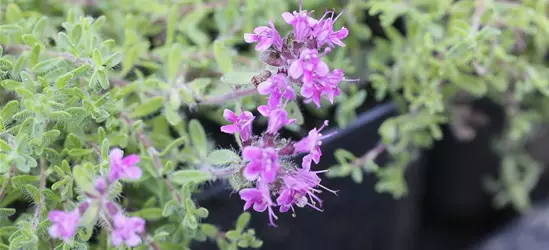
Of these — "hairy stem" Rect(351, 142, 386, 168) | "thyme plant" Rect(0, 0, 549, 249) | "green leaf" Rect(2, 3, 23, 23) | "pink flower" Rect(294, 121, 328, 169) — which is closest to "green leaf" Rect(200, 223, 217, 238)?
"thyme plant" Rect(0, 0, 549, 249)

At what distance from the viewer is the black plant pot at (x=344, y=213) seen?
107cm

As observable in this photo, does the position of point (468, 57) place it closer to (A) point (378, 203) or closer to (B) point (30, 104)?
(A) point (378, 203)

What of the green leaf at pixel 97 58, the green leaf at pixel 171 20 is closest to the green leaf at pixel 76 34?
the green leaf at pixel 97 58

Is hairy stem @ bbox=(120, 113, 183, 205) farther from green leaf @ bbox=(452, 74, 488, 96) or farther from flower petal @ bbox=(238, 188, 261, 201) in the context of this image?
green leaf @ bbox=(452, 74, 488, 96)

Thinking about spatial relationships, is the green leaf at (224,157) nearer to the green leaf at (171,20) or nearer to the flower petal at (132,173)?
the flower petal at (132,173)

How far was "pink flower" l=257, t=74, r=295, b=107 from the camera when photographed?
2.41ft

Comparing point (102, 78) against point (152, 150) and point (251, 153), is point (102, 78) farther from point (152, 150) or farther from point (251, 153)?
point (251, 153)

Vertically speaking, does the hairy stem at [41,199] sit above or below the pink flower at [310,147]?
below

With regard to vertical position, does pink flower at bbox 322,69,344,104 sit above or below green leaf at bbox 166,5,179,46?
above

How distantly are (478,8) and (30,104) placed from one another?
79 cm

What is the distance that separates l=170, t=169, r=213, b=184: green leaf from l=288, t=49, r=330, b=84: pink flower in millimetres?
214

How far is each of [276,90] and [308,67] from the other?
0.16 feet

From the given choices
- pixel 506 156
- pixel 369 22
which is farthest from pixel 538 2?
pixel 506 156

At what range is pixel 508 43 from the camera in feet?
3.81
